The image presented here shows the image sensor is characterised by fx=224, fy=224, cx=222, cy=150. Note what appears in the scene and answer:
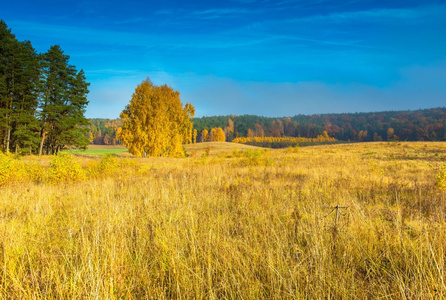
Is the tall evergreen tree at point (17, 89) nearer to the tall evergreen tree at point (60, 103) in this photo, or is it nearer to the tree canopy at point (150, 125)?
the tall evergreen tree at point (60, 103)

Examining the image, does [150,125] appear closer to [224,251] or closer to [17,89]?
[17,89]

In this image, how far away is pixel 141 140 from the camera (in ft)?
87.0

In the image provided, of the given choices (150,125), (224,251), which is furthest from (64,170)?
(150,125)

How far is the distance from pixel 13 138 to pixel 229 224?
3533cm

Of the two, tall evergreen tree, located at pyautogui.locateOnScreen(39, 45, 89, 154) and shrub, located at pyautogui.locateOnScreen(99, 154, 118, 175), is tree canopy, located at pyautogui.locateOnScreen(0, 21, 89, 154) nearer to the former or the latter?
tall evergreen tree, located at pyautogui.locateOnScreen(39, 45, 89, 154)

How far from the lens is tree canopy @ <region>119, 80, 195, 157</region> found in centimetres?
2644

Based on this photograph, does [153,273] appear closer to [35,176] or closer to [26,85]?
[35,176]

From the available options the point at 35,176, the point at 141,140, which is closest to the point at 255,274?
the point at 35,176

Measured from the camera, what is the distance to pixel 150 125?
26.8 metres

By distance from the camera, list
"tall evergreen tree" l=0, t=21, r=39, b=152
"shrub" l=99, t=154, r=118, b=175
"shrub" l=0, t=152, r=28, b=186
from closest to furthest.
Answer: "shrub" l=0, t=152, r=28, b=186, "shrub" l=99, t=154, r=118, b=175, "tall evergreen tree" l=0, t=21, r=39, b=152

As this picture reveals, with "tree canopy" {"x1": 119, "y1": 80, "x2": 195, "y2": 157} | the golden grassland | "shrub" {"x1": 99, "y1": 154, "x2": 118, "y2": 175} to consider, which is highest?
"tree canopy" {"x1": 119, "y1": 80, "x2": 195, "y2": 157}

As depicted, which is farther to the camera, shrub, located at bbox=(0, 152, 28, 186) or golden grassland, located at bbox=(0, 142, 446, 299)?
shrub, located at bbox=(0, 152, 28, 186)

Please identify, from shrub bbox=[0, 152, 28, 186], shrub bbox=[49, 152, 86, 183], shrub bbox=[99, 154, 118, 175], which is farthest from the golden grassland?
shrub bbox=[99, 154, 118, 175]

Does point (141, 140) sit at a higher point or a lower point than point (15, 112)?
lower
